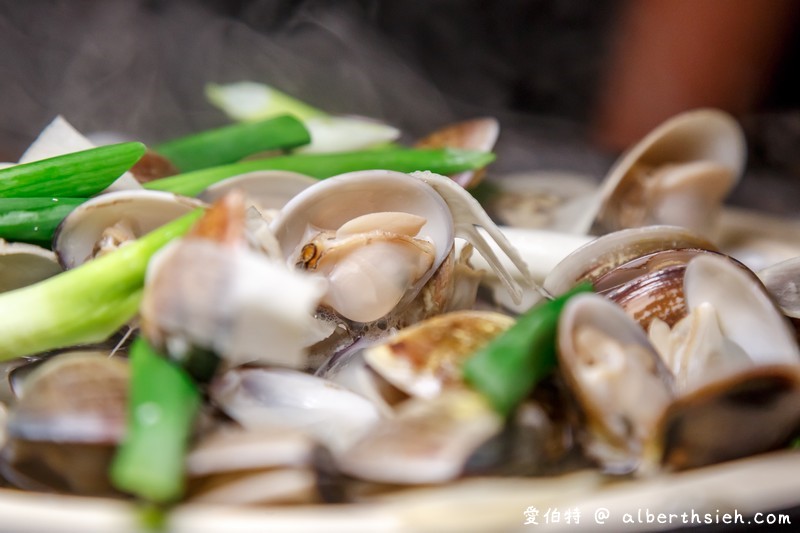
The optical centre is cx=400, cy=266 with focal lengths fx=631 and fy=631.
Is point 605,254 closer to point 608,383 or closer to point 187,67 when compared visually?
point 608,383

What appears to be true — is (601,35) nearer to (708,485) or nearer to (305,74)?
(305,74)

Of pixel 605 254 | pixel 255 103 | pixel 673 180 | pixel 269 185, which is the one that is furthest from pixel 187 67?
pixel 605 254

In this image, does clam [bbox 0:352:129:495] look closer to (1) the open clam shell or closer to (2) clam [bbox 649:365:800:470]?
(1) the open clam shell

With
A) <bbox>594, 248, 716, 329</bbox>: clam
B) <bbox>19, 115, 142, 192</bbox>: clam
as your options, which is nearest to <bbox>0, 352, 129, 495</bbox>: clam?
<bbox>19, 115, 142, 192</bbox>: clam

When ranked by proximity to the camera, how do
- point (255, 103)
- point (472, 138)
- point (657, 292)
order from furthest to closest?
point (255, 103)
point (472, 138)
point (657, 292)

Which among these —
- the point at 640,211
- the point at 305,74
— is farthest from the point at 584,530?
the point at 305,74

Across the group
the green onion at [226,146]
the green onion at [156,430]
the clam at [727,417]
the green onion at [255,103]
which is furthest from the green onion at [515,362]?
the green onion at [255,103]

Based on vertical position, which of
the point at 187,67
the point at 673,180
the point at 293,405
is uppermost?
the point at 187,67
